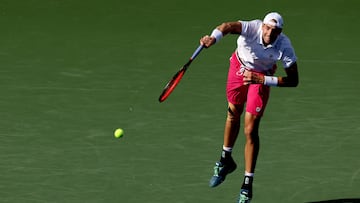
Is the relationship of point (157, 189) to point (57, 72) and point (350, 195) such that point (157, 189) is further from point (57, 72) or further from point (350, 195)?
point (57, 72)

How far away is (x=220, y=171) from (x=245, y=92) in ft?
3.50

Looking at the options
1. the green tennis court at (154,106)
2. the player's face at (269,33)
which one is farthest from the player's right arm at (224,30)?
the green tennis court at (154,106)

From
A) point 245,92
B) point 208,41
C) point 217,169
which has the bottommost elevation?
point 217,169

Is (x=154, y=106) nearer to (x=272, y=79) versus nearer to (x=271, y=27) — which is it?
(x=272, y=79)

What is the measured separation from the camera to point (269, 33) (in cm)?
1278

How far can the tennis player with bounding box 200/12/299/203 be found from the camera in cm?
1284

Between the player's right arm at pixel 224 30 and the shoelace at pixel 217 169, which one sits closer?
the player's right arm at pixel 224 30

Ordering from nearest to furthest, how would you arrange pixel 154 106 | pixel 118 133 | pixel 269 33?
pixel 269 33, pixel 118 133, pixel 154 106

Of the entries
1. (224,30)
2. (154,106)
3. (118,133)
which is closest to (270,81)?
(224,30)

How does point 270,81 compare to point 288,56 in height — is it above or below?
below

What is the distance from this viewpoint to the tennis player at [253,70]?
12844mm

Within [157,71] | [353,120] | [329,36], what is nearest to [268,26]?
[353,120]

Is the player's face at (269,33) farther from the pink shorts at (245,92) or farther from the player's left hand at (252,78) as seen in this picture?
the pink shorts at (245,92)

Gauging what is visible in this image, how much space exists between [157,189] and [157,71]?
4.55 metres
